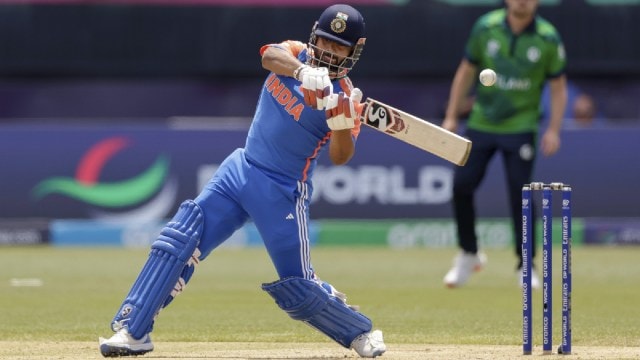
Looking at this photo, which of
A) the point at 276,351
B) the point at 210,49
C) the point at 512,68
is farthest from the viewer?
the point at 210,49

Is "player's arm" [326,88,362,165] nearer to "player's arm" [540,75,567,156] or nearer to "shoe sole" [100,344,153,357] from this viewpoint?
"shoe sole" [100,344,153,357]

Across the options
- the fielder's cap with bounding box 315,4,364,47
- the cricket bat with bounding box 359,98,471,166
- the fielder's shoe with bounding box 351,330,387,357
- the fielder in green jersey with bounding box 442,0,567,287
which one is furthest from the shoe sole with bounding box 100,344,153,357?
the fielder in green jersey with bounding box 442,0,567,287

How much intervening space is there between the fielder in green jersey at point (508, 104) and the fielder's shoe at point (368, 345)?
141 inches

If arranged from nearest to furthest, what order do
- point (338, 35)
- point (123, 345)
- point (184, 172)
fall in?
point (123, 345), point (338, 35), point (184, 172)

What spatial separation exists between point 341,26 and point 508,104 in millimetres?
3914

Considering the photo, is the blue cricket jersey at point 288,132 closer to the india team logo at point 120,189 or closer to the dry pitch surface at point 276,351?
the dry pitch surface at point 276,351

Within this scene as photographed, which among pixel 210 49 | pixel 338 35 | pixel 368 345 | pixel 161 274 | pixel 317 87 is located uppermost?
pixel 338 35

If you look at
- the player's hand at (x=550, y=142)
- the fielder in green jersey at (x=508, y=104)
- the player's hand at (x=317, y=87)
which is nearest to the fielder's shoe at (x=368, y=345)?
the player's hand at (x=317, y=87)

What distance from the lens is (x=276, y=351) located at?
636 cm

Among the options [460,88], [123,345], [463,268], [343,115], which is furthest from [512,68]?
[123,345]

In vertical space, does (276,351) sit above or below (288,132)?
below

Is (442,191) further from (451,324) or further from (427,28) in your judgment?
(451,324)

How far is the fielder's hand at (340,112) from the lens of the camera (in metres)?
5.59

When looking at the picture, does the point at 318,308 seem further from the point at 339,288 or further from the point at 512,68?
the point at 512,68
